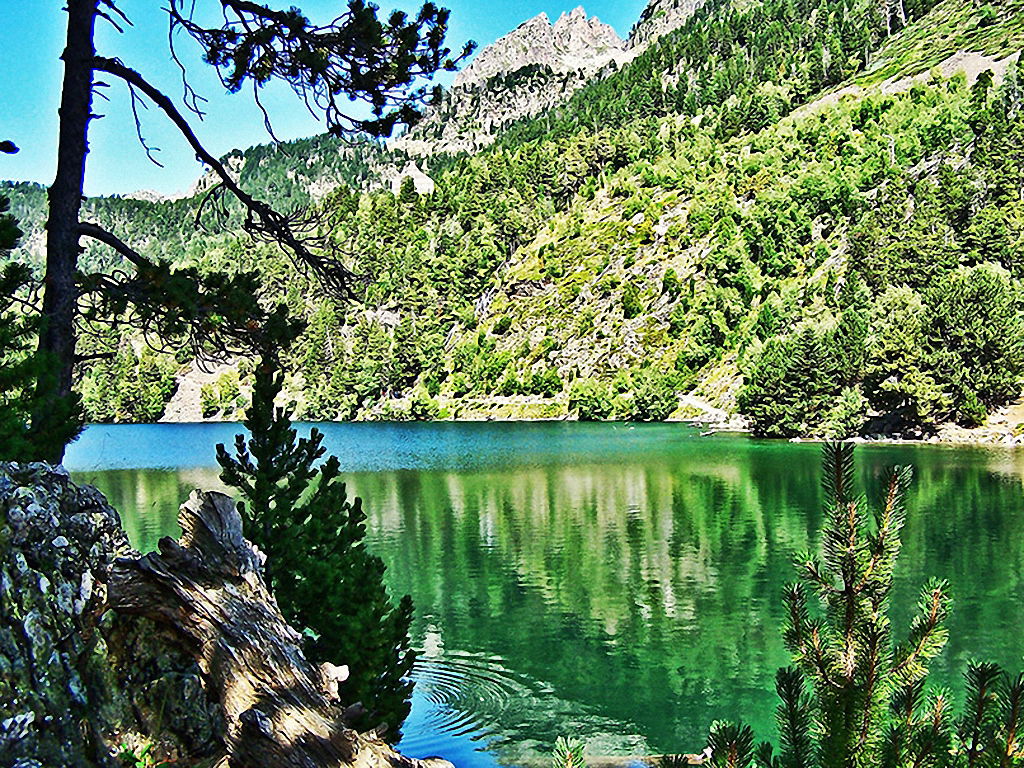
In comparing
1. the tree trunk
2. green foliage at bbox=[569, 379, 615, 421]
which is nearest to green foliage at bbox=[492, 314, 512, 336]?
green foliage at bbox=[569, 379, 615, 421]

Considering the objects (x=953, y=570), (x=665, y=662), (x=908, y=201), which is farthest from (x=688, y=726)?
(x=908, y=201)

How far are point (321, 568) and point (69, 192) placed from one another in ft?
14.4

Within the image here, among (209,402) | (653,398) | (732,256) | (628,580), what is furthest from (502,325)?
(628,580)

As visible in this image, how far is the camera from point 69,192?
27.9ft

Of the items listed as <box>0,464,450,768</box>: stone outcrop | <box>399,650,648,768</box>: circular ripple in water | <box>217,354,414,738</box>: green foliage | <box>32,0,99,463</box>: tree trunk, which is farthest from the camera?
<box>399,650,648,768</box>: circular ripple in water

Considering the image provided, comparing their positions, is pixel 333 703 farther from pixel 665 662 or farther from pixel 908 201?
pixel 908 201

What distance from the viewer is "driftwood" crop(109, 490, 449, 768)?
220 inches

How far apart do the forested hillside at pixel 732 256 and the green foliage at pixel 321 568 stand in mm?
42807

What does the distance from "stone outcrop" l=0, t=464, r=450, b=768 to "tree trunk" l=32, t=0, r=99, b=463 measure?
8.42 feet

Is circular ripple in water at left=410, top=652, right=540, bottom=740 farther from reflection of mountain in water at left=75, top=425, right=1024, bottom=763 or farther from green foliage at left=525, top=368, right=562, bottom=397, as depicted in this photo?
green foliage at left=525, top=368, right=562, bottom=397

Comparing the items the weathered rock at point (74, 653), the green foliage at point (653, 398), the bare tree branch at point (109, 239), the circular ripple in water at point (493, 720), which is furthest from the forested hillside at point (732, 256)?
the weathered rock at point (74, 653)

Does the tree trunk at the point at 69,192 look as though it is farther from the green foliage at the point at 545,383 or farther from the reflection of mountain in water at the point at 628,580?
the green foliage at the point at 545,383

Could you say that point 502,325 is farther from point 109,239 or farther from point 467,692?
point 109,239

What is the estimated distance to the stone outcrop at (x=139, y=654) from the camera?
5000mm
